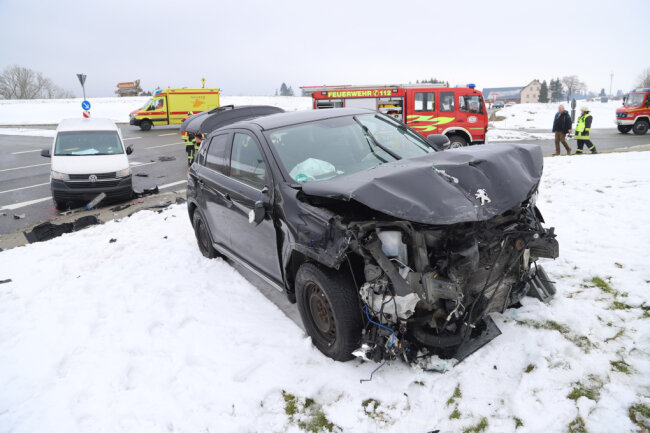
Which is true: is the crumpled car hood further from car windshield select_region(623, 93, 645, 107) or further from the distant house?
the distant house

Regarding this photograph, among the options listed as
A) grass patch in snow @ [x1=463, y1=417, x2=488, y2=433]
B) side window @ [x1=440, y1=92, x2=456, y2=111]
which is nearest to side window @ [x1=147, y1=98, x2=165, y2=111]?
side window @ [x1=440, y1=92, x2=456, y2=111]

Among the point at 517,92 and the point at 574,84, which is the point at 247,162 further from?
the point at 517,92

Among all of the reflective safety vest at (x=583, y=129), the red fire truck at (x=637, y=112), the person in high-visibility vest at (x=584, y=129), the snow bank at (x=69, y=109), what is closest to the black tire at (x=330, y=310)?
the person in high-visibility vest at (x=584, y=129)

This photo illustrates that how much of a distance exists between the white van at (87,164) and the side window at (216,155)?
5.36 meters

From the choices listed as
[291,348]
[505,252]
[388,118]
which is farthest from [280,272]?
[388,118]

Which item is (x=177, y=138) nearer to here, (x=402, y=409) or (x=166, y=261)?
(x=166, y=261)

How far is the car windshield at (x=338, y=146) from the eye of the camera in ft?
11.9

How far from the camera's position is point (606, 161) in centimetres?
828

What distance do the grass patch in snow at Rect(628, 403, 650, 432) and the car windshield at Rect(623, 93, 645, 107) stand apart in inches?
902

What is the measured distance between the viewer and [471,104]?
1425 cm

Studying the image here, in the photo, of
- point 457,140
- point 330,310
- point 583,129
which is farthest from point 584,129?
point 330,310

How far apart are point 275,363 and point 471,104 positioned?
13.3 meters

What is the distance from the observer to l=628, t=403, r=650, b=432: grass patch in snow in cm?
225

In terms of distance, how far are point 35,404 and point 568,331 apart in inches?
155
